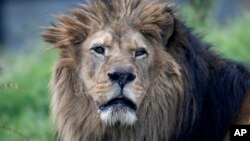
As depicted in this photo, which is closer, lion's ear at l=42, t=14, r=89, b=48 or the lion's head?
the lion's head

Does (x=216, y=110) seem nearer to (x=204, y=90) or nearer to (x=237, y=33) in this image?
(x=204, y=90)

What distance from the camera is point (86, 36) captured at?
20.3 ft

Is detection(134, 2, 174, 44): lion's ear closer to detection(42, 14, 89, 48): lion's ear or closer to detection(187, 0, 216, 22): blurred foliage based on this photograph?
detection(42, 14, 89, 48): lion's ear

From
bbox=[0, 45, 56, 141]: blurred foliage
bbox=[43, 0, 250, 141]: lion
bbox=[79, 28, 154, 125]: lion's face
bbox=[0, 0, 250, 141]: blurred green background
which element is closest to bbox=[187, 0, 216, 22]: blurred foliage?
bbox=[0, 0, 250, 141]: blurred green background

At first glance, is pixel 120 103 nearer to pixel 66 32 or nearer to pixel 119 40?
pixel 119 40

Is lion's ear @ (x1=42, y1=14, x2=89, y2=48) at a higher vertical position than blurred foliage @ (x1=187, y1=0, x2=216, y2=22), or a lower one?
lower

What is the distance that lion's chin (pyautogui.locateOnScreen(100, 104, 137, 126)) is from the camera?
588 centimetres

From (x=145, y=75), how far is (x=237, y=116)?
60cm

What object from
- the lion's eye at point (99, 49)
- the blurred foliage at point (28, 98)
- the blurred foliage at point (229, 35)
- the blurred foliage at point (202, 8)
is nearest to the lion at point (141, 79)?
the lion's eye at point (99, 49)

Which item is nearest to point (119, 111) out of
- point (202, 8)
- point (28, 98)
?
point (28, 98)

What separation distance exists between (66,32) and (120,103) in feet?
2.05

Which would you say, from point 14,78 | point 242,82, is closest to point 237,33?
point 14,78

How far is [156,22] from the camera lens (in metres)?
6.15

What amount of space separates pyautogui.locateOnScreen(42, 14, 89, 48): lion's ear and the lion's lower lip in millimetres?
481
